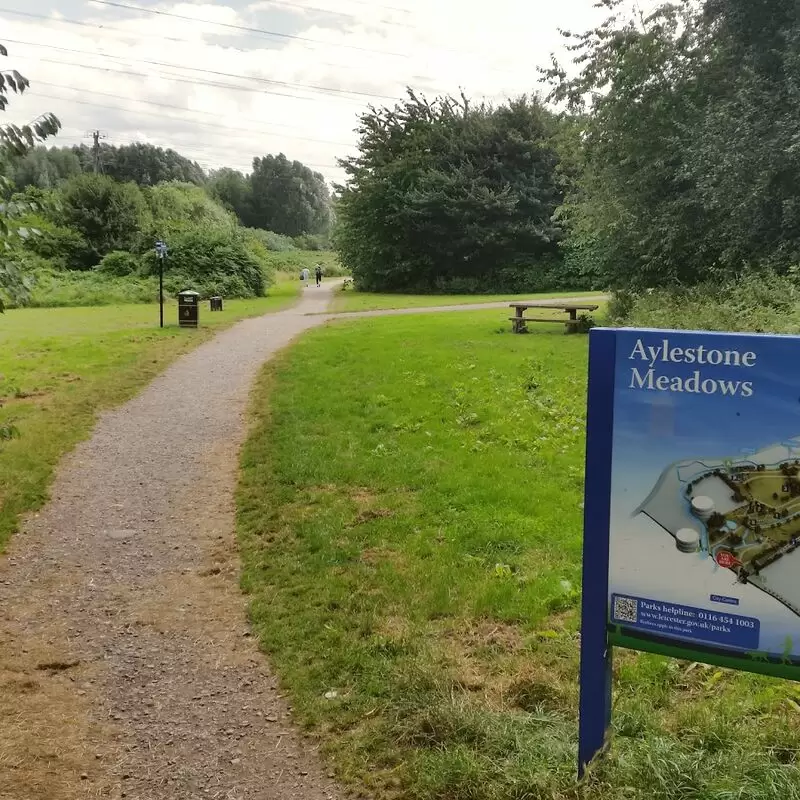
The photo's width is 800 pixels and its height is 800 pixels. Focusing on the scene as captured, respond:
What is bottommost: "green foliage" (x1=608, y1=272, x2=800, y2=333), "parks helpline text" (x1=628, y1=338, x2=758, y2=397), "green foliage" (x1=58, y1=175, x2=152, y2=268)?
"parks helpline text" (x1=628, y1=338, x2=758, y2=397)

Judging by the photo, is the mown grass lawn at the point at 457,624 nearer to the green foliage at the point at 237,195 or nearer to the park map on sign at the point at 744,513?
the park map on sign at the point at 744,513

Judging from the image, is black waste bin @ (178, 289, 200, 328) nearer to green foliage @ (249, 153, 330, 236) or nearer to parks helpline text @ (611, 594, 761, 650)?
parks helpline text @ (611, 594, 761, 650)

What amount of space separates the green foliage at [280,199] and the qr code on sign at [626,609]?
93.9 m

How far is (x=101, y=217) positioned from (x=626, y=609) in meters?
41.6

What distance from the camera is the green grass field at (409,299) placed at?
2973 cm

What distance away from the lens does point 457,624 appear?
14.9 feet

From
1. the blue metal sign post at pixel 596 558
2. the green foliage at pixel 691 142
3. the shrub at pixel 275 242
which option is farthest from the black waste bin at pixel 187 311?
the shrub at pixel 275 242

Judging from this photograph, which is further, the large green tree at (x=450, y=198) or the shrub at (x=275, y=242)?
the shrub at (x=275, y=242)

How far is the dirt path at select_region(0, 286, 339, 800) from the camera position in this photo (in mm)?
3381

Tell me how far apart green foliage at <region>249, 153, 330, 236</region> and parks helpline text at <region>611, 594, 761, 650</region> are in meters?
93.9

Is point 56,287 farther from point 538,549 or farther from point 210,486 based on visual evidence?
point 538,549

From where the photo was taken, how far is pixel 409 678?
12.8 ft

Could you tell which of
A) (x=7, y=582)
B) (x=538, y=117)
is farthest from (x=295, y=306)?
(x=7, y=582)

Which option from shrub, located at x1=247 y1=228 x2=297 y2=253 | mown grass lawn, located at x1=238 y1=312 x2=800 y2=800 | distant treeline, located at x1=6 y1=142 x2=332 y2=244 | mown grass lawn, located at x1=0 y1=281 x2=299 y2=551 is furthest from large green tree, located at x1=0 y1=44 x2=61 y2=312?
distant treeline, located at x1=6 y1=142 x2=332 y2=244
